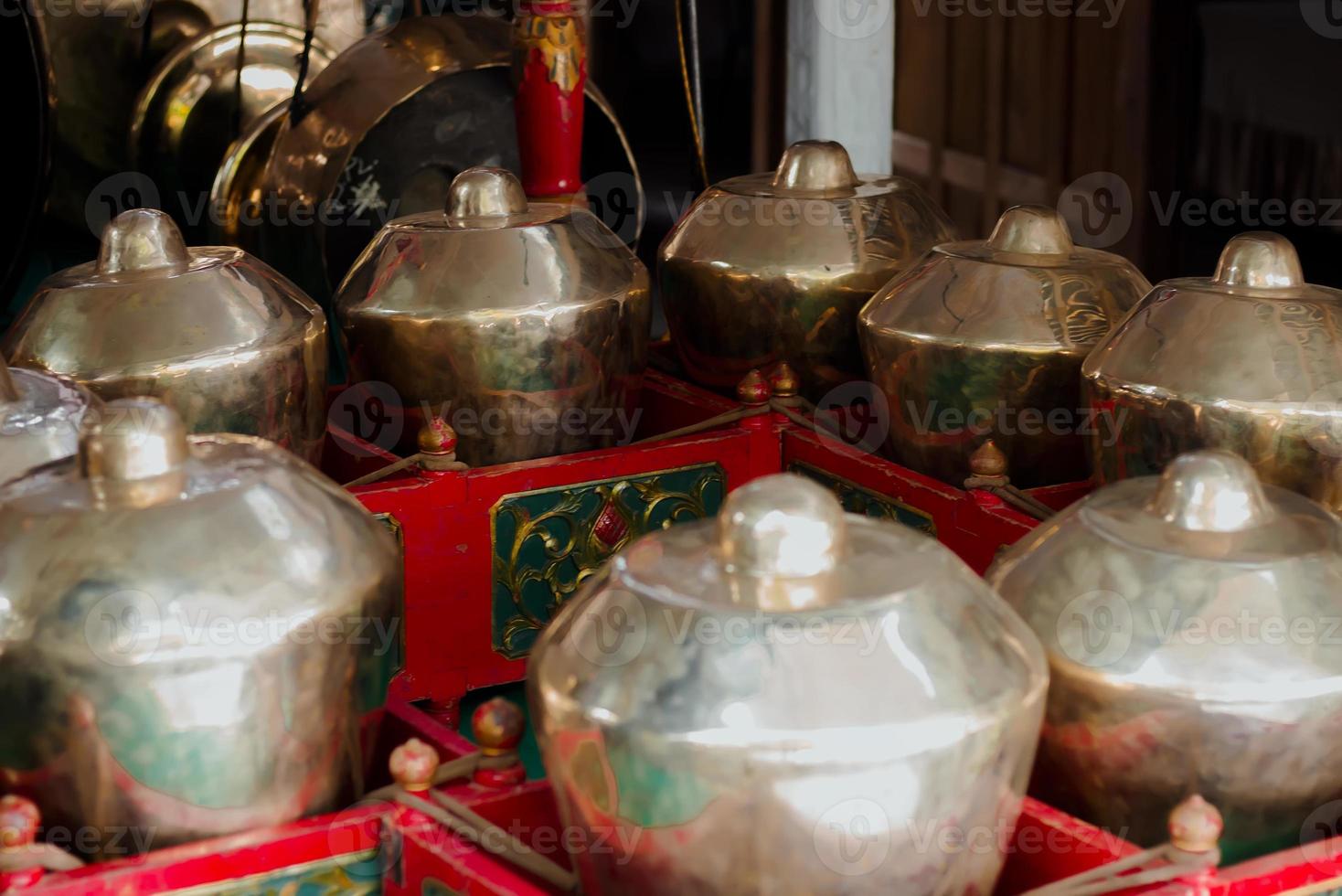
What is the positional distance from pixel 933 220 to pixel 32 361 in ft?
3.01

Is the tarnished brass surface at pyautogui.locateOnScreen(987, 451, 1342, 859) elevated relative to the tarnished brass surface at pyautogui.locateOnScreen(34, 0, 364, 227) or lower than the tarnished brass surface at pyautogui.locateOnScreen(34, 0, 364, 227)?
lower

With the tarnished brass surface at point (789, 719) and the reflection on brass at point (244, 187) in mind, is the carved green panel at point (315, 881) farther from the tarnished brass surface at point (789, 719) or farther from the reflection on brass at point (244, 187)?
the reflection on brass at point (244, 187)

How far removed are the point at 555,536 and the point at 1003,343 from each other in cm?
44

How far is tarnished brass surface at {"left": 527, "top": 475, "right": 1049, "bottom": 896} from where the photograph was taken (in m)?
0.82

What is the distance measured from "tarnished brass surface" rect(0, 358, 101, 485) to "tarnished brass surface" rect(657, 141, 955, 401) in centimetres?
73

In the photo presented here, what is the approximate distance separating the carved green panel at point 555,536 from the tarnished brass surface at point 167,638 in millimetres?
581

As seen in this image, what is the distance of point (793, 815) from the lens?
0.82 meters

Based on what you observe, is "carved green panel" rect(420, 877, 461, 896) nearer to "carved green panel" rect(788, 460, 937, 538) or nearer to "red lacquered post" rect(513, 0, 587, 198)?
"carved green panel" rect(788, 460, 937, 538)

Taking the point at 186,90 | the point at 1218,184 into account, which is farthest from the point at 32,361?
the point at 1218,184

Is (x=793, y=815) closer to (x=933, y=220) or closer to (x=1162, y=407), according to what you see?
(x=1162, y=407)

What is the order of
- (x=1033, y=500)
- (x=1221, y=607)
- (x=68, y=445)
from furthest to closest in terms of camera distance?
(x=1033, y=500) < (x=68, y=445) < (x=1221, y=607)

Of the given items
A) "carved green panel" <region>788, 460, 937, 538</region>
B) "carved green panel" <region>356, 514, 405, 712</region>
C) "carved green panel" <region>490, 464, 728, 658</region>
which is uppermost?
"carved green panel" <region>356, 514, 405, 712</region>

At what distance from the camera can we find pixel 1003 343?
1503 millimetres

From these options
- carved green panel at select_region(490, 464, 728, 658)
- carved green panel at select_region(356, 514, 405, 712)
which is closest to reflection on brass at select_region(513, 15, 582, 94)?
carved green panel at select_region(490, 464, 728, 658)
